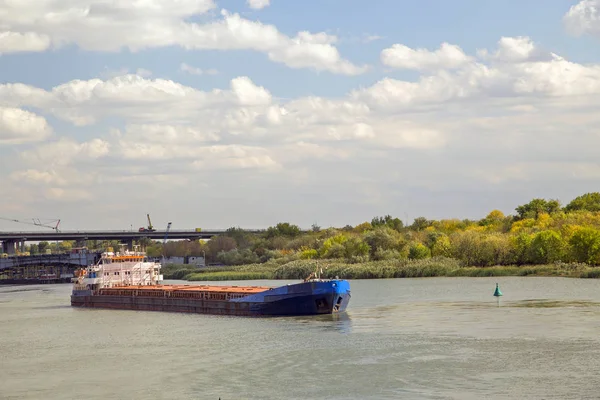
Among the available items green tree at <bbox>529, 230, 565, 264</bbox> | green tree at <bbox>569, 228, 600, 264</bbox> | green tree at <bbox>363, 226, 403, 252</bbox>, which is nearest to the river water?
green tree at <bbox>569, 228, 600, 264</bbox>

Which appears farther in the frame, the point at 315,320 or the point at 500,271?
the point at 500,271

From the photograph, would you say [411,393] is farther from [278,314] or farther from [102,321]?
[102,321]

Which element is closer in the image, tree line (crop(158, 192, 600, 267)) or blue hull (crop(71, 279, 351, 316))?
blue hull (crop(71, 279, 351, 316))

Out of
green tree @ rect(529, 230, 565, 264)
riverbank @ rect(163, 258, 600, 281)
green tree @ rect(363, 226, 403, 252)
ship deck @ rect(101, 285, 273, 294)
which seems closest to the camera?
ship deck @ rect(101, 285, 273, 294)

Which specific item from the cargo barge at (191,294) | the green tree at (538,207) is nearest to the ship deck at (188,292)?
the cargo barge at (191,294)

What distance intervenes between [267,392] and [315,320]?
2739 cm

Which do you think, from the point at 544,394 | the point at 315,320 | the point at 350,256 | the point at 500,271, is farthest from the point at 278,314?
the point at 350,256

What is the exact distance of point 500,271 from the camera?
116125 millimetres

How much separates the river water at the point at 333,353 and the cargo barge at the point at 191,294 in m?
2.07

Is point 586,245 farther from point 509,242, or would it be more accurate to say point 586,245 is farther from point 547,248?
point 509,242

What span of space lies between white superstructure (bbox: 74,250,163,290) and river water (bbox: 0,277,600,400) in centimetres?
2015

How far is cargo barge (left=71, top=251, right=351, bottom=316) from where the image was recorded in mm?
71688

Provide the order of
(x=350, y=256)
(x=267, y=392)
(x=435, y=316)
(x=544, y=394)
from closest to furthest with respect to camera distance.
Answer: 1. (x=544, y=394)
2. (x=267, y=392)
3. (x=435, y=316)
4. (x=350, y=256)

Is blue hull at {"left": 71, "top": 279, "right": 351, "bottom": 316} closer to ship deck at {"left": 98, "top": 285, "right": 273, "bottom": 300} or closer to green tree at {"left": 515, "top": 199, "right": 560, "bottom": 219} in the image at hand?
ship deck at {"left": 98, "top": 285, "right": 273, "bottom": 300}
